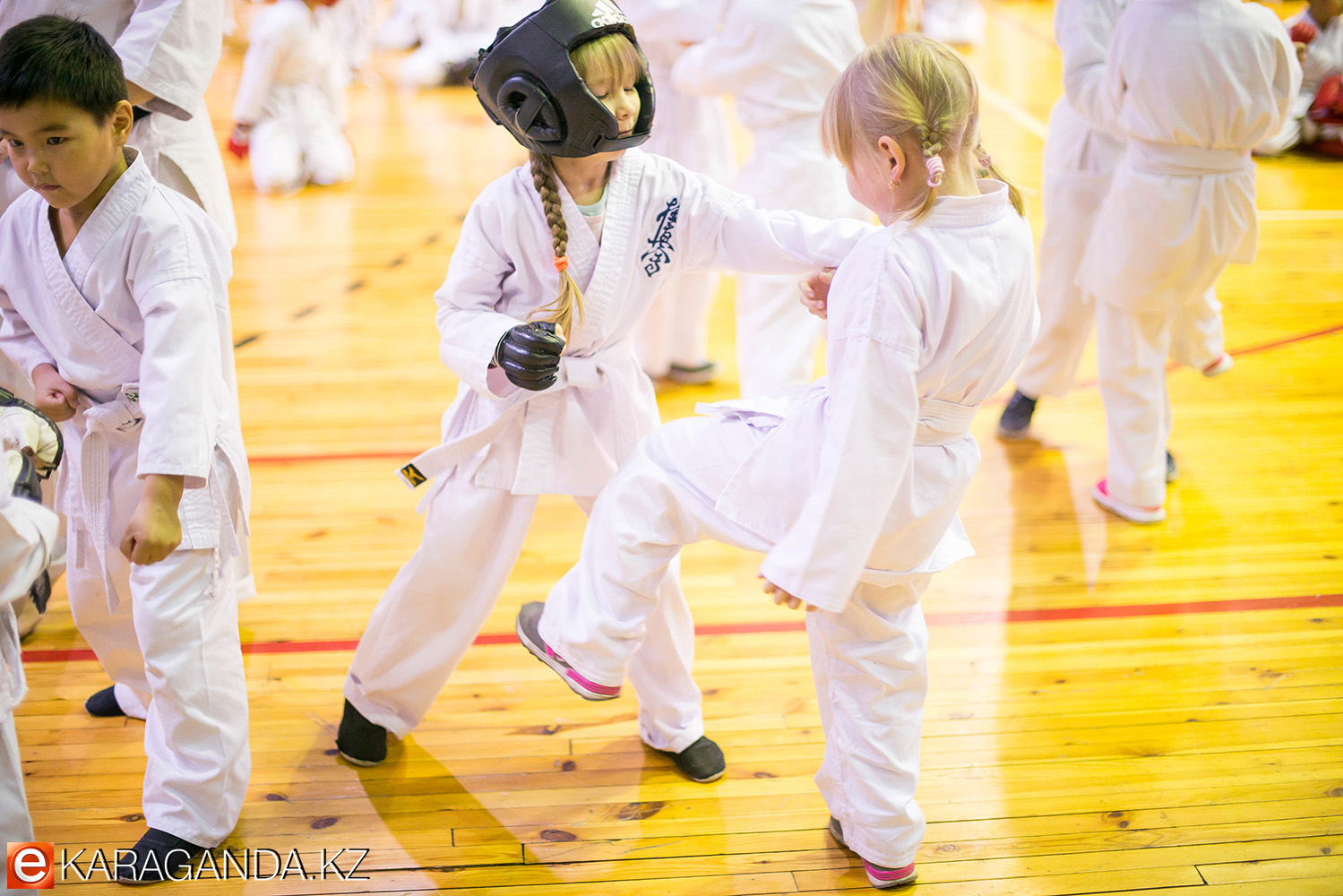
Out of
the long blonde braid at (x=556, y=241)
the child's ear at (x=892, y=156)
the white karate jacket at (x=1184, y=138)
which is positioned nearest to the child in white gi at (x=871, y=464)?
the child's ear at (x=892, y=156)

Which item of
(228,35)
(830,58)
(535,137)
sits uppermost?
(535,137)

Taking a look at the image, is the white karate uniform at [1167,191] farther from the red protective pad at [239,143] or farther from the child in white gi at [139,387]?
the red protective pad at [239,143]

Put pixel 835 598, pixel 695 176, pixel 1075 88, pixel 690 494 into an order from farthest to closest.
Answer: pixel 1075 88
pixel 695 176
pixel 690 494
pixel 835 598

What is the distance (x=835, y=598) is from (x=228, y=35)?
9.17m

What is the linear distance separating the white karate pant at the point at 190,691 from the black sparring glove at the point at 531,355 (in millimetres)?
616

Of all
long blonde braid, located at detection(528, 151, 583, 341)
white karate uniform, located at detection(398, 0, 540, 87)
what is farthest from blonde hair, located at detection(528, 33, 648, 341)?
white karate uniform, located at detection(398, 0, 540, 87)

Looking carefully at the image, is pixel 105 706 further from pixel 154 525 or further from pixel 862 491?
pixel 862 491

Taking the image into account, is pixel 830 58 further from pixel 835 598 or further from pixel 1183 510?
pixel 835 598

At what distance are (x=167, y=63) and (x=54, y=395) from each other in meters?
0.86

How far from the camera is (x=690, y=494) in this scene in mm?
1704

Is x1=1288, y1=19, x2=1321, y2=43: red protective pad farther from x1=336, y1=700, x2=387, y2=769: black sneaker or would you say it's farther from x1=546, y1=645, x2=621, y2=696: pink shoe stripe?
x1=336, y1=700, x2=387, y2=769: black sneaker

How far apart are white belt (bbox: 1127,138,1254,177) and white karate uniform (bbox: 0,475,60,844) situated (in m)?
2.57

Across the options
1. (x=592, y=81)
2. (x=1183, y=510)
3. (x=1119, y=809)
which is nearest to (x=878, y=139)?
(x=592, y=81)

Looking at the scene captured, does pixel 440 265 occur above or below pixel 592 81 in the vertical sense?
below
